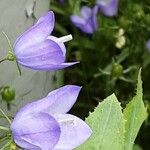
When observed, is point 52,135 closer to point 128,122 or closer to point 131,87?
point 128,122

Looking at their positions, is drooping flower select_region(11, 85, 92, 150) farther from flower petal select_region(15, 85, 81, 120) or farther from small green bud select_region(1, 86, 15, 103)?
small green bud select_region(1, 86, 15, 103)

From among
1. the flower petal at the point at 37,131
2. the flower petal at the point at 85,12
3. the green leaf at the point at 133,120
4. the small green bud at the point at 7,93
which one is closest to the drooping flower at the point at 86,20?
the flower petal at the point at 85,12

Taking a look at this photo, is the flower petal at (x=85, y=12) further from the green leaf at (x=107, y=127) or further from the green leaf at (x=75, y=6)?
the green leaf at (x=107, y=127)

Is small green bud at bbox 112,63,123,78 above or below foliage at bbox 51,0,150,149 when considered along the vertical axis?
above

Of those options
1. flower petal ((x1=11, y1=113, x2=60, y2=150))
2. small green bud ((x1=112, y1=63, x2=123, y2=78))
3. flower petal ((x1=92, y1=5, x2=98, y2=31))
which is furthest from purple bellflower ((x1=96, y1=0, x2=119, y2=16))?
flower petal ((x1=11, y1=113, x2=60, y2=150))

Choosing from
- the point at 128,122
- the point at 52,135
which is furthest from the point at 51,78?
the point at 52,135

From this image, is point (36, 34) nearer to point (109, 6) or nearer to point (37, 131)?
point (37, 131)
